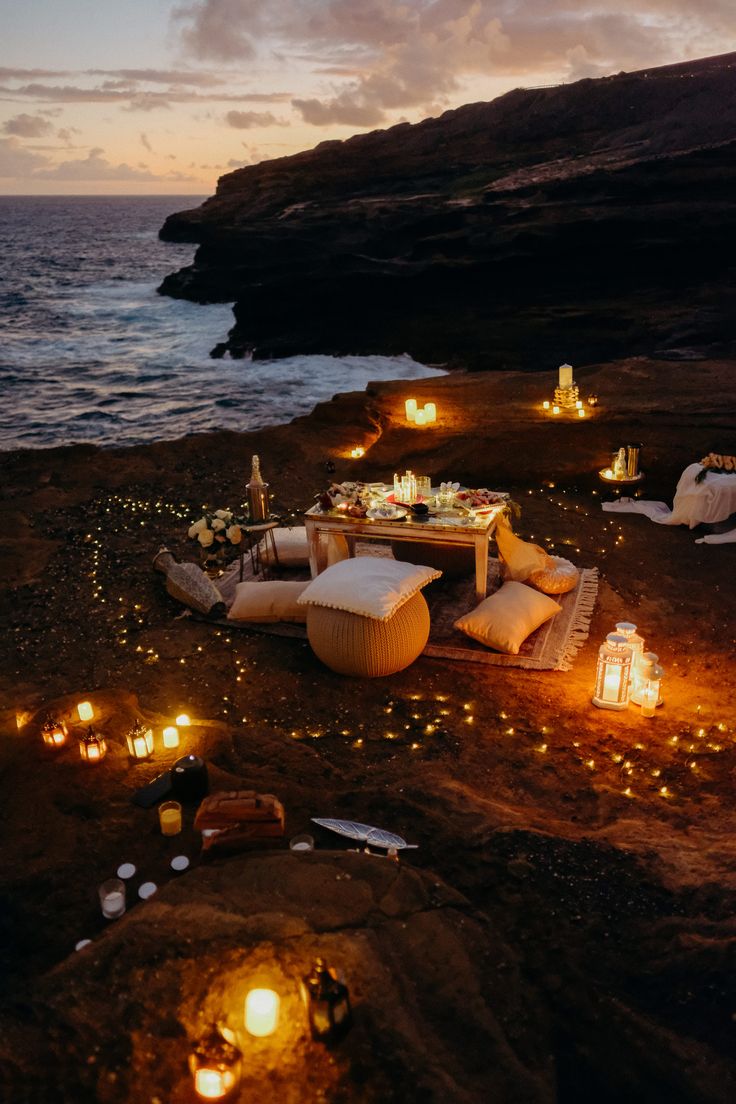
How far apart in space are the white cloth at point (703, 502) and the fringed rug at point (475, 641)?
5.99 ft

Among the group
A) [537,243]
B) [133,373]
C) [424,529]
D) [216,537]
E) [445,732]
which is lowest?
[133,373]

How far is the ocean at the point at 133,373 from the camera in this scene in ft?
70.5

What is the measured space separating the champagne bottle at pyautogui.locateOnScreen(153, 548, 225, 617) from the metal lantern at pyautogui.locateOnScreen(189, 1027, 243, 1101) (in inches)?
208

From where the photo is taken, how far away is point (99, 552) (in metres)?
9.74

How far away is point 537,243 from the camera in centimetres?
2555

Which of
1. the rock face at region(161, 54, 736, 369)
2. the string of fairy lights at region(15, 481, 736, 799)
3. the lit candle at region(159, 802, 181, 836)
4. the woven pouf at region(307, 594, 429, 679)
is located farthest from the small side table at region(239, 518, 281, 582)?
the rock face at region(161, 54, 736, 369)

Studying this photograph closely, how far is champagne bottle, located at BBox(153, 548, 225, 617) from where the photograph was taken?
8.07m

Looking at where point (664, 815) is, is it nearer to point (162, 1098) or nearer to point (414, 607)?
point (414, 607)

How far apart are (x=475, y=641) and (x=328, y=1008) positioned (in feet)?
15.4

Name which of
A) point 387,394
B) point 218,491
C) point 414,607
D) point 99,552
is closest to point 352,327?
point 387,394

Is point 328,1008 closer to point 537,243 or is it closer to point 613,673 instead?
point 613,673

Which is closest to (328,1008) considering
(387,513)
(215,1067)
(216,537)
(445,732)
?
(215,1067)

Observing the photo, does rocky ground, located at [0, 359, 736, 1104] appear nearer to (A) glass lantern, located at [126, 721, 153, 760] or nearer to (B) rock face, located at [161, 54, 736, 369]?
(A) glass lantern, located at [126, 721, 153, 760]

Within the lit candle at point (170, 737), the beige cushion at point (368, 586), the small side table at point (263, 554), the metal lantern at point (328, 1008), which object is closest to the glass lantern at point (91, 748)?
the lit candle at point (170, 737)
